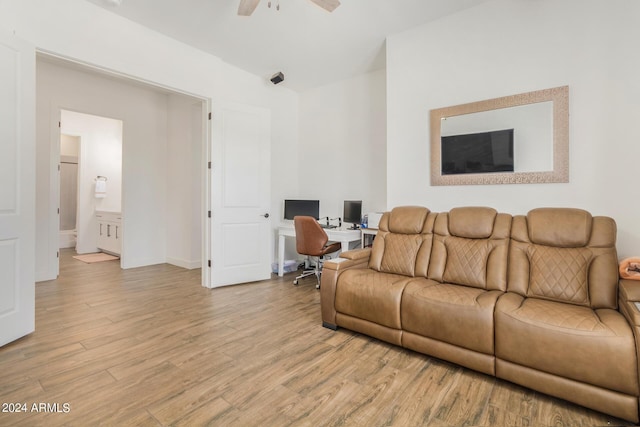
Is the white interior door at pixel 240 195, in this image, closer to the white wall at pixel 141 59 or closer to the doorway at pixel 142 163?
the white wall at pixel 141 59

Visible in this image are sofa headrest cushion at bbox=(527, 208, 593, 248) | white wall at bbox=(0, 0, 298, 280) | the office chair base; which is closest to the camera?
sofa headrest cushion at bbox=(527, 208, 593, 248)

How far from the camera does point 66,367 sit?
1.96 metres

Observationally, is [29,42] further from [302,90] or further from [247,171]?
[302,90]

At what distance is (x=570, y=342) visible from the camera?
5.18 ft

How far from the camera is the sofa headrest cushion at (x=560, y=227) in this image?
2.11 m

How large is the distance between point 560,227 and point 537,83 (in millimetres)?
1287

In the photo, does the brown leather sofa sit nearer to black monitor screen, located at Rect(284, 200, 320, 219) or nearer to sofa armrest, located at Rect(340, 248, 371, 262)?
sofa armrest, located at Rect(340, 248, 371, 262)

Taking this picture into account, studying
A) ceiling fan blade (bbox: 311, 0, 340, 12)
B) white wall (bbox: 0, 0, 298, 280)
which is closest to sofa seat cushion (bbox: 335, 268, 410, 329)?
ceiling fan blade (bbox: 311, 0, 340, 12)

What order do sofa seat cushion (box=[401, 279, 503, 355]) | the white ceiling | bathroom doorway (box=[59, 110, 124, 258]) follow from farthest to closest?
bathroom doorway (box=[59, 110, 124, 258]), the white ceiling, sofa seat cushion (box=[401, 279, 503, 355])

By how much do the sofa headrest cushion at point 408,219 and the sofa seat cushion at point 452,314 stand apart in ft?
2.26

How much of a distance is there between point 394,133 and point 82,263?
18.6 ft

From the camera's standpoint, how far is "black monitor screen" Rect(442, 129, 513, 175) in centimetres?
270

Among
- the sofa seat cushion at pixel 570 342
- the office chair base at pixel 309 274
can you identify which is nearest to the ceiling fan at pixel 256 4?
the sofa seat cushion at pixel 570 342

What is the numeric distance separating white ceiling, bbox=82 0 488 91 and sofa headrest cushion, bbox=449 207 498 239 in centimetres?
196
